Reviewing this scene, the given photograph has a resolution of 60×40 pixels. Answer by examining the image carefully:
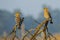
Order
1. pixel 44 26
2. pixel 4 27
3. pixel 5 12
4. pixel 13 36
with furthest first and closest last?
pixel 5 12 → pixel 4 27 → pixel 13 36 → pixel 44 26

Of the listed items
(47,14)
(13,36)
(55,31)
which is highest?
(47,14)

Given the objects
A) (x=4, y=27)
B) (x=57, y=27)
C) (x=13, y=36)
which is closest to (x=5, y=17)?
(x=4, y=27)

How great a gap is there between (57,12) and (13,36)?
747 inches

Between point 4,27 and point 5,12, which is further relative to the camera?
point 5,12

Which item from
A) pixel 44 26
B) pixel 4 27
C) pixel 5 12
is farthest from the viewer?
pixel 5 12

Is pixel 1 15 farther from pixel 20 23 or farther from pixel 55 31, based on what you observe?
pixel 20 23

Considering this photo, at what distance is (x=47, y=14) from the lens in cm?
806

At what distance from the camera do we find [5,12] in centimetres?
2591

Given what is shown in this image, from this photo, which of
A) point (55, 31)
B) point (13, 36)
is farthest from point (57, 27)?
point (13, 36)

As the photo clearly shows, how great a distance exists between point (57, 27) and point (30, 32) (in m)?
17.1

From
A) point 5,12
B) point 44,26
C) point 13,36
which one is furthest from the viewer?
point 5,12

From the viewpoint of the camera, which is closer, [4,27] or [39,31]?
[39,31]

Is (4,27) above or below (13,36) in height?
below

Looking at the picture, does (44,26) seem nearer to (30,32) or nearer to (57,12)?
(30,32)
